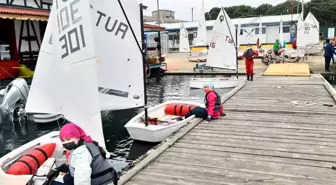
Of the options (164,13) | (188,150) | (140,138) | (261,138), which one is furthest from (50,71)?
(164,13)

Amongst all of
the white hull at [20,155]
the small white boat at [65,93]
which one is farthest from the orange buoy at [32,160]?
the white hull at [20,155]

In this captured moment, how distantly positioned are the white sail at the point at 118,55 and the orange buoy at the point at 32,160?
136 cm

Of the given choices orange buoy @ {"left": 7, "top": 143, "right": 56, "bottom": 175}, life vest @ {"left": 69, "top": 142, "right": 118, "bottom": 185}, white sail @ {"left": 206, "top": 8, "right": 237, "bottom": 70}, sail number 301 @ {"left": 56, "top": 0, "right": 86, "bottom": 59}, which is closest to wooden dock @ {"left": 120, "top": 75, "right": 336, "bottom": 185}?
life vest @ {"left": 69, "top": 142, "right": 118, "bottom": 185}

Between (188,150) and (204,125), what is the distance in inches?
69.9

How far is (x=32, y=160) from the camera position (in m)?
5.83

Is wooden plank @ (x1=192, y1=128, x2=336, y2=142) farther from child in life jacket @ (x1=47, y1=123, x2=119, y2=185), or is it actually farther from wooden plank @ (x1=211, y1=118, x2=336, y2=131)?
child in life jacket @ (x1=47, y1=123, x2=119, y2=185)

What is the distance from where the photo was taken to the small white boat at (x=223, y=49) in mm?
15594

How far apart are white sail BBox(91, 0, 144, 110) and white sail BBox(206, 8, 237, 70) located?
9826 millimetres

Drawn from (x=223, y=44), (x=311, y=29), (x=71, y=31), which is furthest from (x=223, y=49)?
(x=311, y=29)

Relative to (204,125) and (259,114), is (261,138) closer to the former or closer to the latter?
(204,125)

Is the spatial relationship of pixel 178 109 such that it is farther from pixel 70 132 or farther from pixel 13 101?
pixel 70 132

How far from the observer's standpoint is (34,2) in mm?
16938

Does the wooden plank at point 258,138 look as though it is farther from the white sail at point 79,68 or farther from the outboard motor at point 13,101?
the outboard motor at point 13,101

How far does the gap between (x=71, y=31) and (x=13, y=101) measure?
7657 mm
